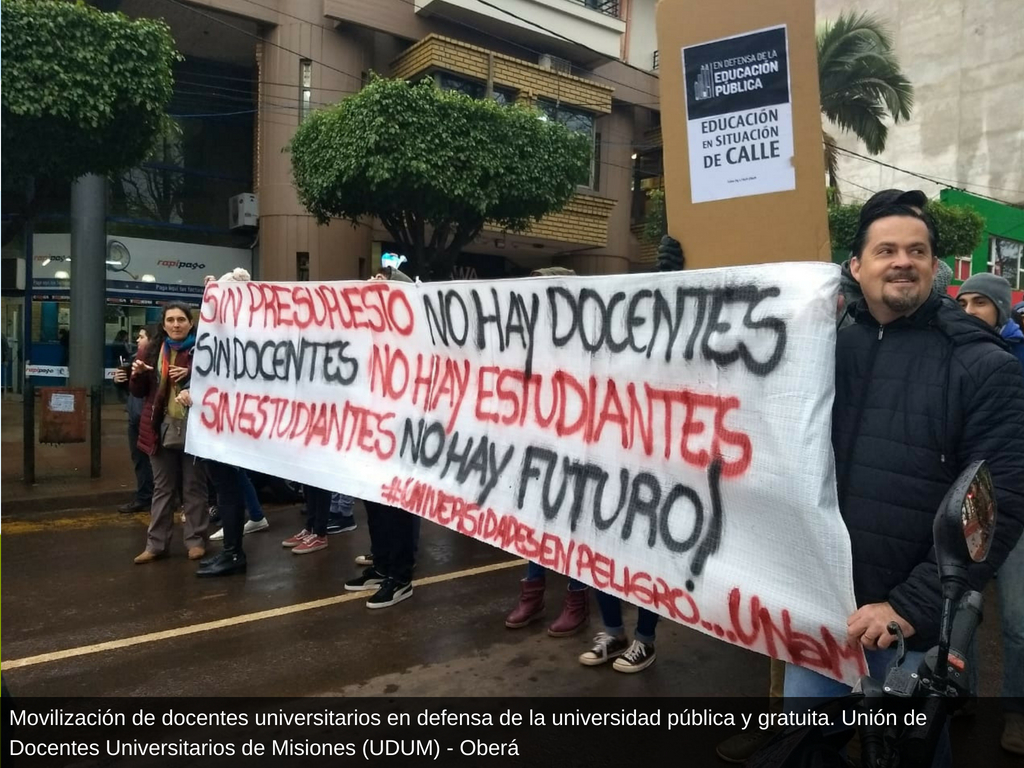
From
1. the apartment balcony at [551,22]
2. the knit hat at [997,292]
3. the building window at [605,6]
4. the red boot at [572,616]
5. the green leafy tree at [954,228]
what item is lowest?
the red boot at [572,616]

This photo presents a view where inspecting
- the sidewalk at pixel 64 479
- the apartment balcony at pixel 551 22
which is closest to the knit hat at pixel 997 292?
the sidewalk at pixel 64 479

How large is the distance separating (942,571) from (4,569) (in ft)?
19.7

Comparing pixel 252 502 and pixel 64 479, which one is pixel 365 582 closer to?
pixel 252 502

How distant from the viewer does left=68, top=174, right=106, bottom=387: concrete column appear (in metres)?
14.8

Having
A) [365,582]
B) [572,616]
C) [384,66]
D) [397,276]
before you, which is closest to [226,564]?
[365,582]

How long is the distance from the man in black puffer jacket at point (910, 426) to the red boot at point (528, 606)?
243cm

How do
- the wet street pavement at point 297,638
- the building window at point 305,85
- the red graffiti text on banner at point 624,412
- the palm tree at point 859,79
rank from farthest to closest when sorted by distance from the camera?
the palm tree at point 859,79
the building window at point 305,85
the wet street pavement at point 297,638
the red graffiti text on banner at point 624,412

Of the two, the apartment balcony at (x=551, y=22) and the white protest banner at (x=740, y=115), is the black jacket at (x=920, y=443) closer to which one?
the white protest banner at (x=740, y=115)

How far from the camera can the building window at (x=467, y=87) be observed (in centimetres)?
1588

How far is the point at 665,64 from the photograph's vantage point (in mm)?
3588

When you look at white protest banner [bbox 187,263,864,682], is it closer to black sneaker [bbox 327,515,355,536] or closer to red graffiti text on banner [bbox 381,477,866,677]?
red graffiti text on banner [bbox 381,477,866,677]

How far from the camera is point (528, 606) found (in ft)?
14.3

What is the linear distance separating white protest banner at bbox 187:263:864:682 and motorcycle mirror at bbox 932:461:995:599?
531 mm

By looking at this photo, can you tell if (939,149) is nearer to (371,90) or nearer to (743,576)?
(371,90)
